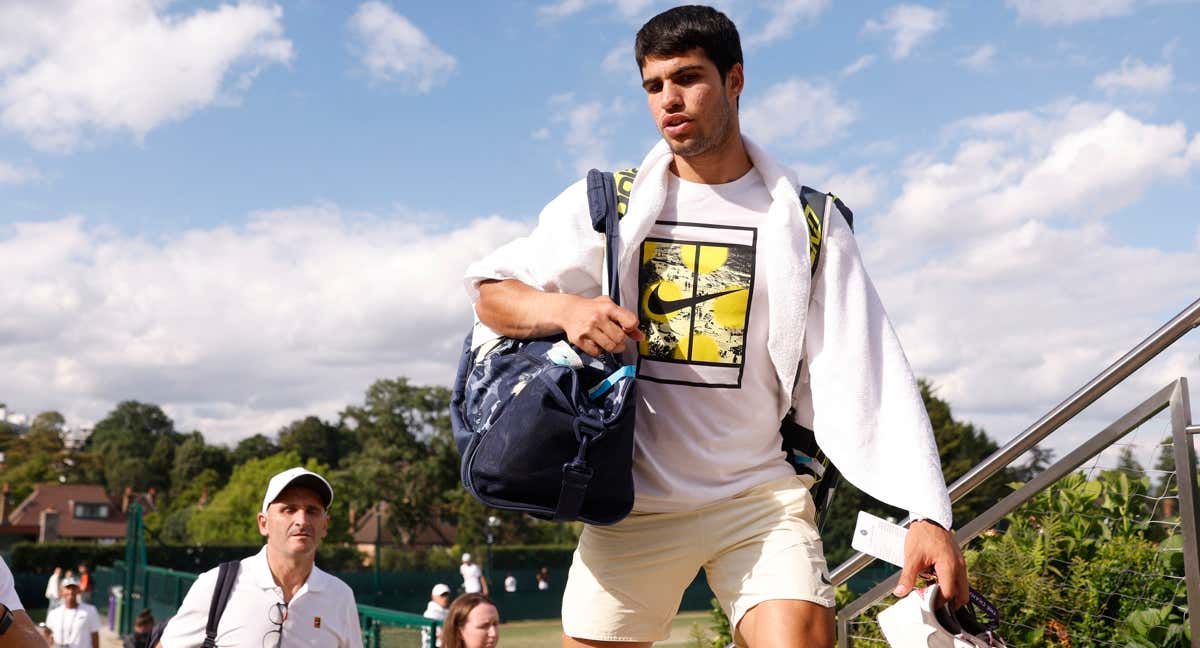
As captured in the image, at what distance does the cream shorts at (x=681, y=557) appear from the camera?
2528mm

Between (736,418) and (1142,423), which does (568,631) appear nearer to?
(736,418)

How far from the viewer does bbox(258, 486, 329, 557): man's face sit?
508cm

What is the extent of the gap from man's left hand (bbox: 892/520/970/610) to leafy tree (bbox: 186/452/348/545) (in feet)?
196

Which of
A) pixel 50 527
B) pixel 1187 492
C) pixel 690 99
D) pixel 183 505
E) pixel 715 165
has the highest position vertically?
pixel 183 505

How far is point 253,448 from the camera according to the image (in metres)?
105

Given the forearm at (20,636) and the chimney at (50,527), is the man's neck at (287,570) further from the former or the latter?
the chimney at (50,527)

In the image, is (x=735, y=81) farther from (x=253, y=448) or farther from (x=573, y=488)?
(x=253, y=448)

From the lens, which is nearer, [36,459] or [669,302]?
[669,302]

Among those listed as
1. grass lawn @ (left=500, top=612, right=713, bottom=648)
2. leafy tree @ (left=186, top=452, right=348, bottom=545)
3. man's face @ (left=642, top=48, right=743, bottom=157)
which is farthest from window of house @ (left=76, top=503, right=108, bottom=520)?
man's face @ (left=642, top=48, right=743, bottom=157)

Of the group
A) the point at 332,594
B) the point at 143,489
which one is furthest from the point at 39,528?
the point at 332,594

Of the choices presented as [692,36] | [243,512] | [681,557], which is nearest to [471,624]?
[681,557]

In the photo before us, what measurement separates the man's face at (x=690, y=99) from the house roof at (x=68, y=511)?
299 ft

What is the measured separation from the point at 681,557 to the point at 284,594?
2.90m

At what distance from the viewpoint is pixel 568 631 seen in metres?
2.69
